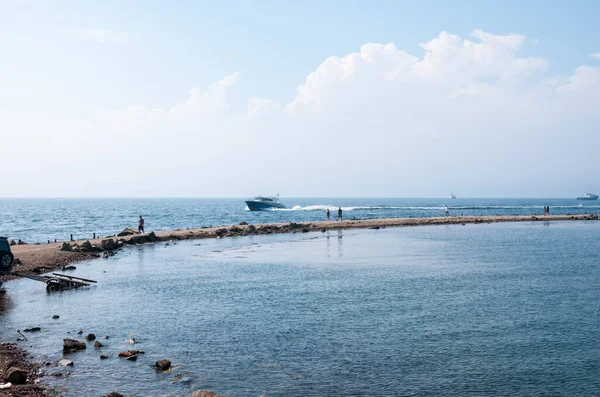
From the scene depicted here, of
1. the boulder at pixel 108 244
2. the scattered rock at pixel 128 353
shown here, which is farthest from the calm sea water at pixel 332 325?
the boulder at pixel 108 244

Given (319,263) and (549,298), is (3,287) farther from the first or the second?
(549,298)

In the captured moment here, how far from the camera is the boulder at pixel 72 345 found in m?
20.7

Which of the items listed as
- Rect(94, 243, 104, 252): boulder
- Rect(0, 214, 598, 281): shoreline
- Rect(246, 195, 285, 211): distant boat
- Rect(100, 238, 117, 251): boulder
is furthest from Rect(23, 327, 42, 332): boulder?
Rect(246, 195, 285, 211): distant boat

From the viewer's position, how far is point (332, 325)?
24688 millimetres

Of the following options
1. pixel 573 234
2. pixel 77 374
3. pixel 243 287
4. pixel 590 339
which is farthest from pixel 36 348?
pixel 573 234

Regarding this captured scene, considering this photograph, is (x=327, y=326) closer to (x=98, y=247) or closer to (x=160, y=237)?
(x=98, y=247)

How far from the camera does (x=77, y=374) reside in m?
18.1

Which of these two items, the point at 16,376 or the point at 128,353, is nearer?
the point at 16,376

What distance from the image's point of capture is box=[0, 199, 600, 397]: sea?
689 inches

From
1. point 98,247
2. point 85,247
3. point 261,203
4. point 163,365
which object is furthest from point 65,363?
point 261,203

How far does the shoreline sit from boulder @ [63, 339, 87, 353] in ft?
70.4

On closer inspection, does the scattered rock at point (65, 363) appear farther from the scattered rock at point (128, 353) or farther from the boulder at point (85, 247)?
the boulder at point (85, 247)

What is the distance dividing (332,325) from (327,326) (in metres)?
0.31

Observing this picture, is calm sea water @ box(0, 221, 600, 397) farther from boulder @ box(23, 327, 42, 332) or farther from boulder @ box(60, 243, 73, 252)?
boulder @ box(60, 243, 73, 252)
